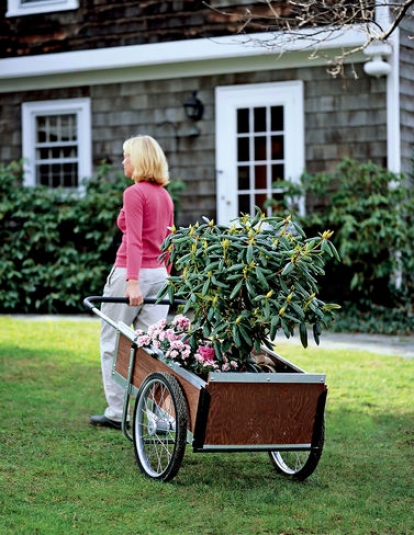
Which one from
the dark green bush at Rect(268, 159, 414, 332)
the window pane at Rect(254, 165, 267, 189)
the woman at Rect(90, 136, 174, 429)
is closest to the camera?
the woman at Rect(90, 136, 174, 429)

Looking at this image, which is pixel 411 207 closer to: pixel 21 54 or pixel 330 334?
pixel 330 334

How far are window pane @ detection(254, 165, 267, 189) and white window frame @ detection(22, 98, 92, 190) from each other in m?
2.53

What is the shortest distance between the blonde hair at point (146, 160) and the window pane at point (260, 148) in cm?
702

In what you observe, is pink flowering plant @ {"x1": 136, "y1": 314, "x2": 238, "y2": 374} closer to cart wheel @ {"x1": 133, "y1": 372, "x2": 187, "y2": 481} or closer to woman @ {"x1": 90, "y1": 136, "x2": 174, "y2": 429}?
cart wheel @ {"x1": 133, "y1": 372, "x2": 187, "y2": 481}

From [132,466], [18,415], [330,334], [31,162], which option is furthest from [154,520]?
[31,162]

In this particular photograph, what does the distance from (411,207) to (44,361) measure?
4937mm

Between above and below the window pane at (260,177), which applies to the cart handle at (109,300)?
below

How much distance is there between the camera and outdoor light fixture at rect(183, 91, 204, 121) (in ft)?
44.3

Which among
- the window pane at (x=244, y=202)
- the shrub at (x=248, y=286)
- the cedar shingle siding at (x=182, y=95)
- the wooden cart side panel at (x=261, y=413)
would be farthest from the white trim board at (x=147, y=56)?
the wooden cart side panel at (x=261, y=413)

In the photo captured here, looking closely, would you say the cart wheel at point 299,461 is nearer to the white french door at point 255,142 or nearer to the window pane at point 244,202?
the white french door at point 255,142

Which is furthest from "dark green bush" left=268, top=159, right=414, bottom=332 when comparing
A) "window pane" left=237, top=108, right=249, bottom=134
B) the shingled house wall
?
"window pane" left=237, top=108, right=249, bottom=134

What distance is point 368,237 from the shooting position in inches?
459

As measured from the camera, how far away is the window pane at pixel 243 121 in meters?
13.4

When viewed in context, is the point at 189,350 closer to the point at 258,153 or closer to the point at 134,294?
the point at 134,294
